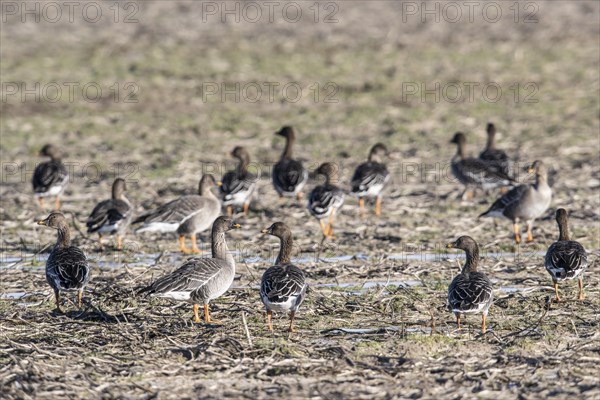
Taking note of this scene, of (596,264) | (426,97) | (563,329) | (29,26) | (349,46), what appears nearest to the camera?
(563,329)

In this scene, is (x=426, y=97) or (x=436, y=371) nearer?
(x=436, y=371)

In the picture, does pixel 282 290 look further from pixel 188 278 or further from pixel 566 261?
pixel 566 261

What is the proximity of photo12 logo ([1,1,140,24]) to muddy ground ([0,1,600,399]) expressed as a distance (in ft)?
1.00

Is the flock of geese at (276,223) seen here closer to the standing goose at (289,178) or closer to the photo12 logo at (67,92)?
the standing goose at (289,178)

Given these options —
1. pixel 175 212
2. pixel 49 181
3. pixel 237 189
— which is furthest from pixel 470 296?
A: pixel 49 181

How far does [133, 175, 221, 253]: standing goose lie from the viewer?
56.5 feet

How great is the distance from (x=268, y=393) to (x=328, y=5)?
3929 cm

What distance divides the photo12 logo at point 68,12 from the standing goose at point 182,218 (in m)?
26.3

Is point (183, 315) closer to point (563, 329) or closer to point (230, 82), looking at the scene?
point (563, 329)

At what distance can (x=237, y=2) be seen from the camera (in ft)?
159

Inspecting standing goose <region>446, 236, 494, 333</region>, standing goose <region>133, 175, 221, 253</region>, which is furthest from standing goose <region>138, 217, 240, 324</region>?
standing goose <region>133, 175, 221, 253</region>

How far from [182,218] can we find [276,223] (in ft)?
12.2

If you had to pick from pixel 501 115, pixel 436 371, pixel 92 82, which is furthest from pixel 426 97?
pixel 436 371

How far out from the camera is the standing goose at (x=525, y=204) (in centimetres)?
1734
